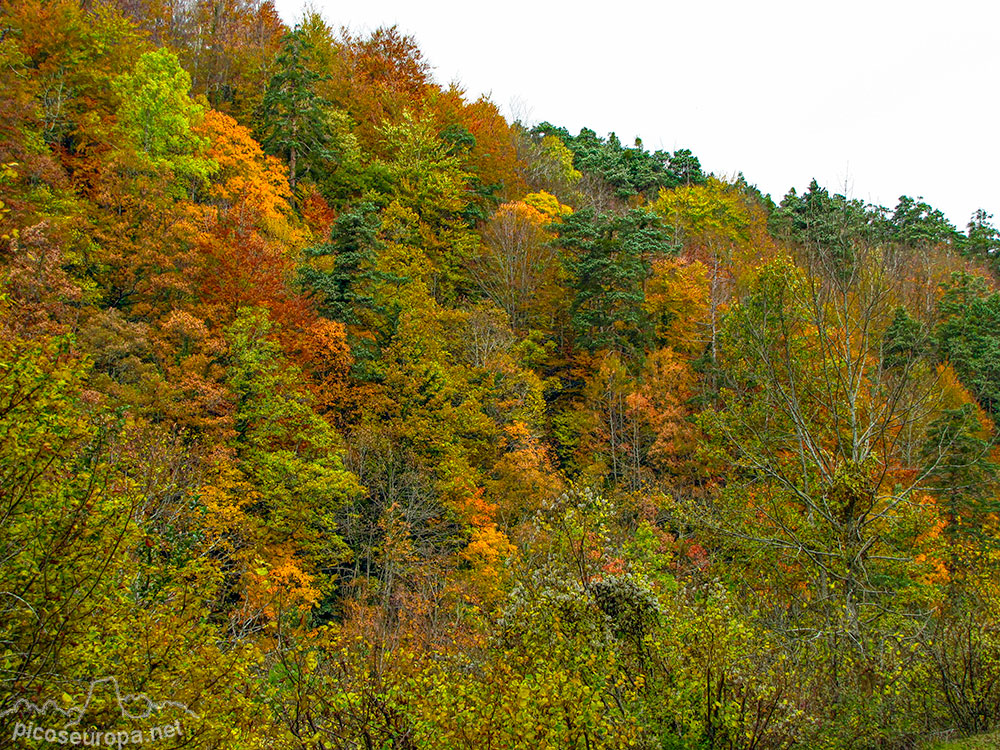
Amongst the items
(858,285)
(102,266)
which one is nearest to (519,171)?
(102,266)

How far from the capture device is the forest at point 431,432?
5285 mm

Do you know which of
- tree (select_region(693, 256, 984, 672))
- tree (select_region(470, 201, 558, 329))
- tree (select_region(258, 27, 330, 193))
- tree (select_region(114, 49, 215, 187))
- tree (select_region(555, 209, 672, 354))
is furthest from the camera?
tree (select_region(258, 27, 330, 193))

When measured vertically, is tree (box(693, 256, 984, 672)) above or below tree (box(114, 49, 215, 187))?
below

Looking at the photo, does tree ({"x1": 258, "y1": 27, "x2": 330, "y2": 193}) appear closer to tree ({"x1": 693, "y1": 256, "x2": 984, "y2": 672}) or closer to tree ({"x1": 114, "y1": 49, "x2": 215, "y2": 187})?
tree ({"x1": 114, "y1": 49, "x2": 215, "y2": 187})

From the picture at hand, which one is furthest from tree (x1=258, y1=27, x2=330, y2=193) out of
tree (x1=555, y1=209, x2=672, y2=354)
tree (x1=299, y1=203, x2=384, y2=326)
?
tree (x1=555, y1=209, x2=672, y2=354)

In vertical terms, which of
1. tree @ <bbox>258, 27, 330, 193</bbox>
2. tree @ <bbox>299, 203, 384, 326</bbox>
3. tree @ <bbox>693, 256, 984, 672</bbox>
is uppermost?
tree @ <bbox>258, 27, 330, 193</bbox>

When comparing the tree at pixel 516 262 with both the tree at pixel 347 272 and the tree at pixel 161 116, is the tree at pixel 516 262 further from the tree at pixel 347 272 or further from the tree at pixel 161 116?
the tree at pixel 161 116

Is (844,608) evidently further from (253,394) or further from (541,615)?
(253,394)

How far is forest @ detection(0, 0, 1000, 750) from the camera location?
5.29 m

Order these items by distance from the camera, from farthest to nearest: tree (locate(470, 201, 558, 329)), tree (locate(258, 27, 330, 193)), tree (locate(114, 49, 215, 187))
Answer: tree (locate(258, 27, 330, 193))
tree (locate(470, 201, 558, 329))
tree (locate(114, 49, 215, 187))

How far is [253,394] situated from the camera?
18.0 meters

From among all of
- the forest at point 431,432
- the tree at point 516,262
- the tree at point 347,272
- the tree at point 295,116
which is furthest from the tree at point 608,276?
the tree at point 295,116

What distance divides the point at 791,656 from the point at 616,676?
167 inches

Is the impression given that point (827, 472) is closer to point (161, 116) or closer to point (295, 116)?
point (161, 116)
